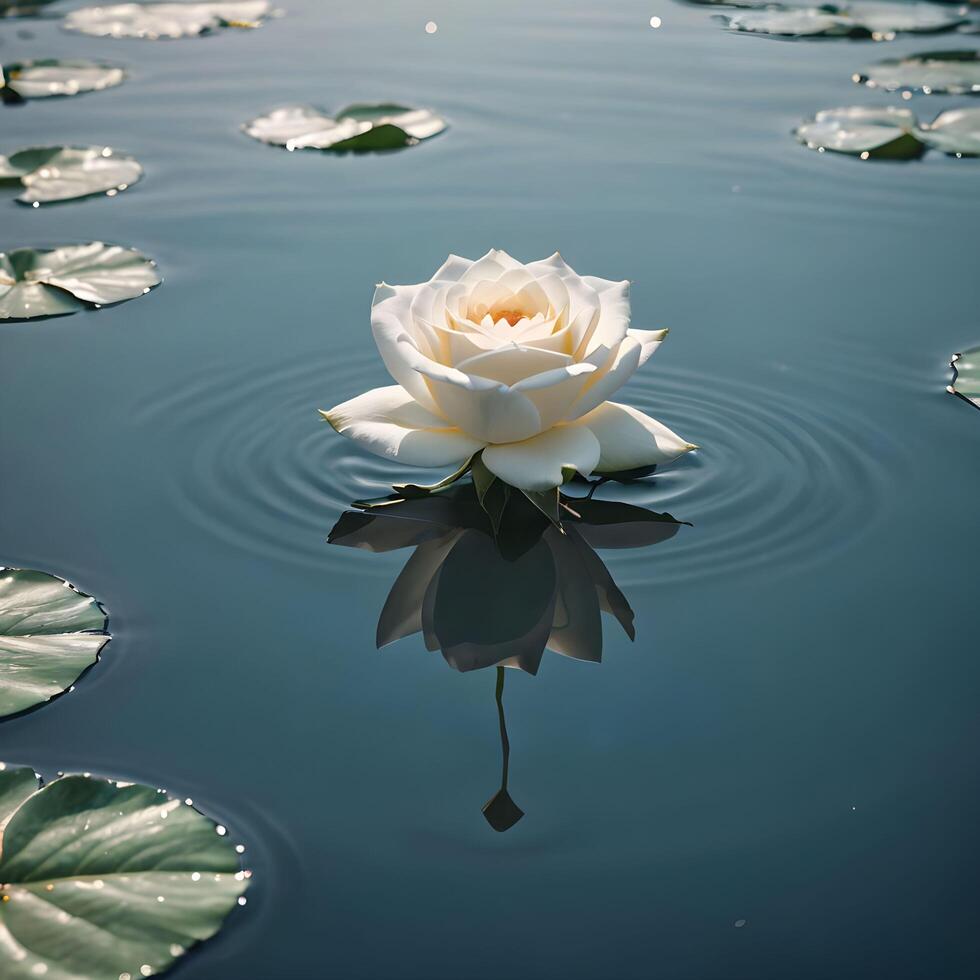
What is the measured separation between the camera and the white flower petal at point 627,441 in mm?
1324

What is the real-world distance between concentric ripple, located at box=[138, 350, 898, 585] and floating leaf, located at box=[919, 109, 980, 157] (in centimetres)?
132

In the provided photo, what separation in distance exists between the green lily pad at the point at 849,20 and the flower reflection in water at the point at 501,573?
2675mm

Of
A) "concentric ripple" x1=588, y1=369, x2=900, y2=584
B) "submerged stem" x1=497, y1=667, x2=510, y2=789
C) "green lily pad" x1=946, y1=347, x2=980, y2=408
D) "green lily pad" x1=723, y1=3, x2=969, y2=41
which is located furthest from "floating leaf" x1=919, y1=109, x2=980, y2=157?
"submerged stem" x1=497, y1=667, x2=510, y2=789

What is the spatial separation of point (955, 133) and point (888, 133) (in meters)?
0.17

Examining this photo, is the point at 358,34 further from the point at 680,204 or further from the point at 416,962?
the point at 416,962

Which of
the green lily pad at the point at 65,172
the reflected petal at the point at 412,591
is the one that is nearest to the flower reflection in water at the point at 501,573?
the reflected petal at the point at 412,591

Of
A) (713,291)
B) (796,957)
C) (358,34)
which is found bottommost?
(796,957)

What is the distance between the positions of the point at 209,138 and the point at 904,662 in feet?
7.00

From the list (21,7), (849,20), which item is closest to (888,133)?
(849,20)

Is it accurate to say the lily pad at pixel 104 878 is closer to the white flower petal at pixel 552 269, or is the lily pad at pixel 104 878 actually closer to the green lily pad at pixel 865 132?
the white flower petal at pixel 552 269

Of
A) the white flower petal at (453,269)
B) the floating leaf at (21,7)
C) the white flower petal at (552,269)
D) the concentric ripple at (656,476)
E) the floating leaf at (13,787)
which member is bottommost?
the floating leaf at (13,787)

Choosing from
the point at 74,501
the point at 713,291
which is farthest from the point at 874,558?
the point at 74,501

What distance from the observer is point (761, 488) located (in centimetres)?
144

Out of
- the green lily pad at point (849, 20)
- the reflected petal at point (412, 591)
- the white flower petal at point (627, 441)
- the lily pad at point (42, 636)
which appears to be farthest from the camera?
the green lily pad at point (849, 20)
